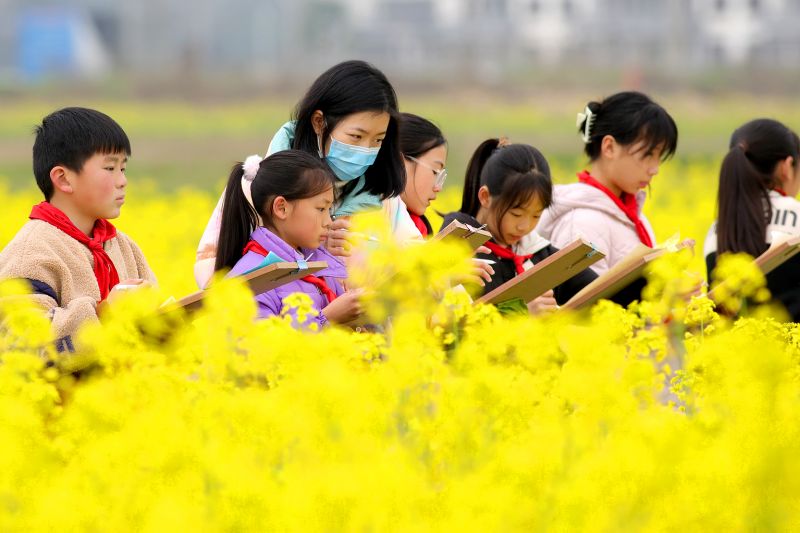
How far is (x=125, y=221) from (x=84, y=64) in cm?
4448

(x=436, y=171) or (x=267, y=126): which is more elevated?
(x=436, y=171)

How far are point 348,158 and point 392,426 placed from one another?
1.42m

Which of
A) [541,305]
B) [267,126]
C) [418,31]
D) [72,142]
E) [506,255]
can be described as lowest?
[418,31]

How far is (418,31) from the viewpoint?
6181 centimetres

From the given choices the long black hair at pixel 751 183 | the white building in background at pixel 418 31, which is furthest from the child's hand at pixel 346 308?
the white building in background at pixel 418 31

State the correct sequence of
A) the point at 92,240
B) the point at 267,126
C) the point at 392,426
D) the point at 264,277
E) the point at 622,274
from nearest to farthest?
the point at 392,426
the point at 264,277
the point at 92,240
the point at 622,274
the point at 267,126

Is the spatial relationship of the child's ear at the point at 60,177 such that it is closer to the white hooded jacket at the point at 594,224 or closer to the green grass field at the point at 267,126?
the white hooded jacket at the point at 594,224

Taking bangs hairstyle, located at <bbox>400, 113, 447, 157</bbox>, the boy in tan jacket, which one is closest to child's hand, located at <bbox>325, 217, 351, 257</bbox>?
the boy in tan jacket

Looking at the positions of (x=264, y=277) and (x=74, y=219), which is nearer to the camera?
(x=264, y=277)

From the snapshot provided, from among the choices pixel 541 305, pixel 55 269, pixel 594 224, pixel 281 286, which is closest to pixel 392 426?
pixel 281 286

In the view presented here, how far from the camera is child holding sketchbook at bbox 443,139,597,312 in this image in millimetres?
4980

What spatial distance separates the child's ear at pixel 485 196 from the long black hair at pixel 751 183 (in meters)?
1.13

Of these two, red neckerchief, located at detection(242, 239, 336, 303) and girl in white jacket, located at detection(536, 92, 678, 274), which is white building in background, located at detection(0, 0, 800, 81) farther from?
red neckerchief, located at detection(242, 239, 336, 303)

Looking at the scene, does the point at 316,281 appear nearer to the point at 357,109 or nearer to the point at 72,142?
the point at 357,109
